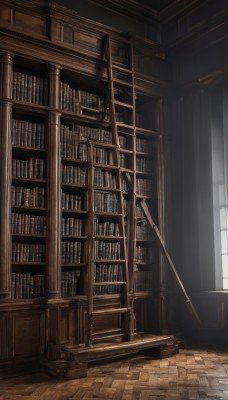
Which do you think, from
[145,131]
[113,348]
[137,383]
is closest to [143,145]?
[145,131]

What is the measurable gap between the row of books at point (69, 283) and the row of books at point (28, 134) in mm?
1169

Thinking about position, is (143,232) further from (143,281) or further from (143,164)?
(143,164)

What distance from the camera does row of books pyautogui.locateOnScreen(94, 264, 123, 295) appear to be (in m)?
4.22

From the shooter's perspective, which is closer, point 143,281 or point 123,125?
point 123,125

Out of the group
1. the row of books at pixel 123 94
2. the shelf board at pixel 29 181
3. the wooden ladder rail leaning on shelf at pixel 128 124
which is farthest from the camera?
the row of books at pixel 123 94

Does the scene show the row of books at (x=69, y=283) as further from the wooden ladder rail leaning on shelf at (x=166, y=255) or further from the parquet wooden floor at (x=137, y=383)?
the wooden ladder rail leaning on shelf at (x=166, y=255)

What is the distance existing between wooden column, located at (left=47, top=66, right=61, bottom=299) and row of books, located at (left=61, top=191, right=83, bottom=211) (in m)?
0.12

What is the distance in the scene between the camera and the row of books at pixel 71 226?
4.09m

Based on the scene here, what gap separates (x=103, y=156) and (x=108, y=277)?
118cm

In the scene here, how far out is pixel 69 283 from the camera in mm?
4062

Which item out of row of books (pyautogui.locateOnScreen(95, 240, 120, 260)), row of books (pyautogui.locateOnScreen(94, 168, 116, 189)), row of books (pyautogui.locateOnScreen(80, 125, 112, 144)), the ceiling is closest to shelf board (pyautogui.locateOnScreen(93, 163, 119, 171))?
row of books (pyautogui.locateOnScreen(94, 168, 116, 189))

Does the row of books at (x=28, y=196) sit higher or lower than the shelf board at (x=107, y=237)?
higher

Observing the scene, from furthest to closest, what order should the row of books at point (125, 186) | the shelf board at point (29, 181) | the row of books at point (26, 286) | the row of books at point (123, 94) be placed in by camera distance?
1. the row of books at point (123, 94)
2. the row of books at point (125, 186)
3. the shelf board at point (29, 181)
4. the row of books at point (26, 286)

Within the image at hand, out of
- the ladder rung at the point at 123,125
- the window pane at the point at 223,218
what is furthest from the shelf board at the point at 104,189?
the window pane at the point at 223,218
